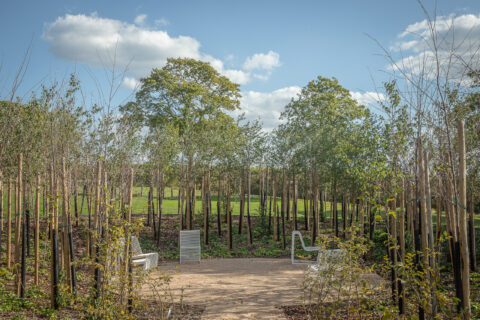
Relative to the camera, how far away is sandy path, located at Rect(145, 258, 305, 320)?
5863 millimetres

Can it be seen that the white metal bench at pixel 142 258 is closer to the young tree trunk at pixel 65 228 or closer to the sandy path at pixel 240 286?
the sandy path at pixel 240 286

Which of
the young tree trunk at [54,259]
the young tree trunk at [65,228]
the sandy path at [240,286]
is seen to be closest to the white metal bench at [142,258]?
the sandy path at [240,286]

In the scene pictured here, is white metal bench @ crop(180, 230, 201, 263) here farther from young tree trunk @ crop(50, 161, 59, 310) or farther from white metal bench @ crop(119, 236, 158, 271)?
young tree trunk @ crop(50, 161, 59, 310)

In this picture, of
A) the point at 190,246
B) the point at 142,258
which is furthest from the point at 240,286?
the point at 190,246

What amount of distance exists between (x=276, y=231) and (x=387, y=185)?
354 inches

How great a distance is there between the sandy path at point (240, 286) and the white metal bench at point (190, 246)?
26cm

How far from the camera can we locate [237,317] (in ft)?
17.9

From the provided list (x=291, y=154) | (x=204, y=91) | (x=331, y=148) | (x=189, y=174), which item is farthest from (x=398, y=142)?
(x=204, y=91)

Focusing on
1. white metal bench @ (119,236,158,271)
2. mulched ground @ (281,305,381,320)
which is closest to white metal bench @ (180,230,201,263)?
white metal bench @ (119,236,158,271)

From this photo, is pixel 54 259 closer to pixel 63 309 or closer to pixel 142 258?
pixel 63 309

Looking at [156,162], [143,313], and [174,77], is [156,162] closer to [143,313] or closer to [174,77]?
[174,77]

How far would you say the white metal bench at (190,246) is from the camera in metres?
10.4

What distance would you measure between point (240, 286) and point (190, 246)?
319 cm

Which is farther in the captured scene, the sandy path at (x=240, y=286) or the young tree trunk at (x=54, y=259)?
the sandy path at (x=240, y=286)
